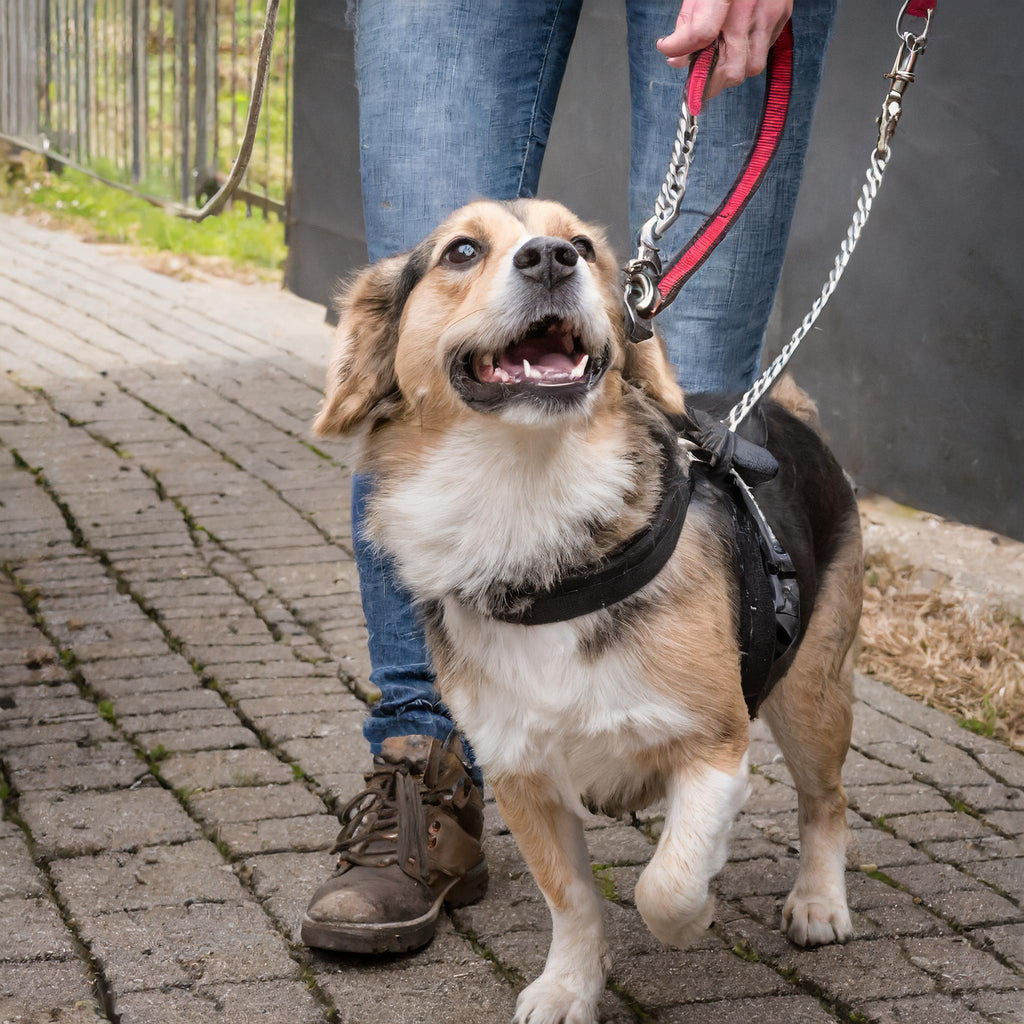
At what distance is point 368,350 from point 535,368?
39 centimetres

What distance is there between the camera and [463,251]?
2.64 metres

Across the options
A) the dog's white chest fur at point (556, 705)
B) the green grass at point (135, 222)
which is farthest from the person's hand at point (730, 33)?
the green grass at point (135, 222)

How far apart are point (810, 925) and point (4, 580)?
120 inches

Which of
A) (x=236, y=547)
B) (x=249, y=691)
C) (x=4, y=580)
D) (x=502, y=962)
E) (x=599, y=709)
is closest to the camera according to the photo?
(x=599, y=709)

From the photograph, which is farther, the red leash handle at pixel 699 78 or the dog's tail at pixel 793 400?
the dog's tail at pixel 793 400

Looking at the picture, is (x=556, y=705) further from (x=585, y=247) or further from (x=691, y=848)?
(x=585, y=247)

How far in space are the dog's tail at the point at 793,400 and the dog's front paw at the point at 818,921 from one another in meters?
1.04

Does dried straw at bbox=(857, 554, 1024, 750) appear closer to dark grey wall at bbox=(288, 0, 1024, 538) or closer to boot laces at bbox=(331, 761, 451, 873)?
dark grey wall at bbox=(288, 0, 1024, 538)

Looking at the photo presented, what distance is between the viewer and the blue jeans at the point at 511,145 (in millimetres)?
2904

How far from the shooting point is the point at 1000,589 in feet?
16.0

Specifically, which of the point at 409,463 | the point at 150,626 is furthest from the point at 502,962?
the point at 150,626

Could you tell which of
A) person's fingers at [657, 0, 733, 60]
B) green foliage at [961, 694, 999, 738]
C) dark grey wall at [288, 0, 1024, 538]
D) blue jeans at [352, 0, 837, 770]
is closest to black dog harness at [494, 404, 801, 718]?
blue jeans at [352, 0, 837, 770]

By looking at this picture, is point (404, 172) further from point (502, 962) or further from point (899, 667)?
Result: point (899, 667)

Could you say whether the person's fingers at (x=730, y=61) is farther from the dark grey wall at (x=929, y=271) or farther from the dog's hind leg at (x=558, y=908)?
the dark grey wall at (x=929, y=271)
